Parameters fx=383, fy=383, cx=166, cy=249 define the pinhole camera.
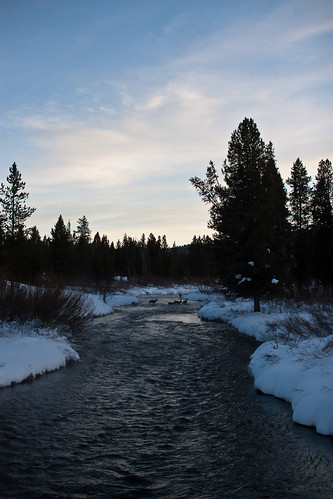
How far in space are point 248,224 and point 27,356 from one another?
14806 millimetres

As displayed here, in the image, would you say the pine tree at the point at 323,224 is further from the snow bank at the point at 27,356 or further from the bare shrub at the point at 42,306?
the snow bank at the point at 27,356

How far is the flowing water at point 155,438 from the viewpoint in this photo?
5.04m

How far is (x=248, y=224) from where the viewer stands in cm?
2211

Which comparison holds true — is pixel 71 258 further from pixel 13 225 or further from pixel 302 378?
pixel 302 378

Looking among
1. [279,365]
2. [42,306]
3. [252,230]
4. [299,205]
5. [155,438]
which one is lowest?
[155,438]

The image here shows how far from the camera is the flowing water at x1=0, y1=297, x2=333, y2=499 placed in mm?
5043

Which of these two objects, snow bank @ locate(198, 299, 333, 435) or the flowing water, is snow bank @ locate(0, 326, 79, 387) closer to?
the flowing water

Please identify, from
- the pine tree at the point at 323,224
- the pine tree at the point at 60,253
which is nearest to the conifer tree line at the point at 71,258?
the pine tree at the point at 60,253

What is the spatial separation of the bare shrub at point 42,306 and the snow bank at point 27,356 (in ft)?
2.62

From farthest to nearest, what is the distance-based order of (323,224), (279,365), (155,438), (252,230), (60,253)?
(60,253)
(323,224)
(252,230)
(279,365)
(155,438)

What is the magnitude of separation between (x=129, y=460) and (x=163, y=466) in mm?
545

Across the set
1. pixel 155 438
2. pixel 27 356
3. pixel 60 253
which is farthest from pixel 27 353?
pixel 60 253

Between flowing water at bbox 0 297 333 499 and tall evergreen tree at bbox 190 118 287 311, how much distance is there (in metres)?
10.4

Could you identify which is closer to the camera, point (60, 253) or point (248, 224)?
point (248, 224)
